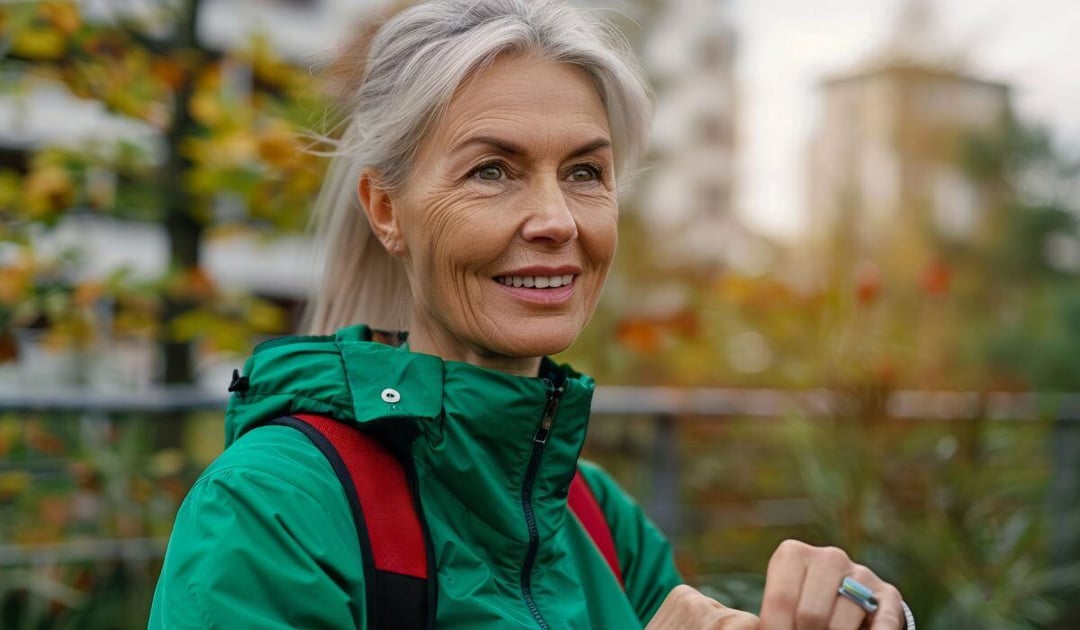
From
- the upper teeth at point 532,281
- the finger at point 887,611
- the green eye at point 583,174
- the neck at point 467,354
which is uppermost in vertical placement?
the green eye at point 583,174

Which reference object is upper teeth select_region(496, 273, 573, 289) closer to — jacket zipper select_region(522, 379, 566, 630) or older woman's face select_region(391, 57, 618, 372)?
older woman's face select_region(391, 57, 618, 372)

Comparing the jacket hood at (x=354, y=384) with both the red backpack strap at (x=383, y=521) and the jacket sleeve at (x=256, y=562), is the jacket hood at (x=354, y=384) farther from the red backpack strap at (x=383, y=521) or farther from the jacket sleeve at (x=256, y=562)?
the jacket sleeve at (x=256, y=562)

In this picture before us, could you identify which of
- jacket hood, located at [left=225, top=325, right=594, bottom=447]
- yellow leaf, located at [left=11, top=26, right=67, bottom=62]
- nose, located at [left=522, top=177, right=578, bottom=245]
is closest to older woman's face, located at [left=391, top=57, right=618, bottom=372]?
nose, located at [left=522, top=177, right=578, bottom=245]

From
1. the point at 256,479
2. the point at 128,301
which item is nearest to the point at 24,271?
the point at 128,301

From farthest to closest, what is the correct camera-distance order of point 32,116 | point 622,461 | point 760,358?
point 760,358, point 622,461, point 32,116

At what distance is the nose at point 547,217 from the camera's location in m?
1.62

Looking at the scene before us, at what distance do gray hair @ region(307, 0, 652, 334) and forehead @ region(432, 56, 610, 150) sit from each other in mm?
16

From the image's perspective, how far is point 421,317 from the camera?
180 centimetres

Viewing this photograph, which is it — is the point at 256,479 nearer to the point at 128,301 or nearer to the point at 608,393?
the point at 128,301

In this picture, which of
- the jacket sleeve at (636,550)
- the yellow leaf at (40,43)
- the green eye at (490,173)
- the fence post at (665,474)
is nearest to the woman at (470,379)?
the green eye at (490,173)

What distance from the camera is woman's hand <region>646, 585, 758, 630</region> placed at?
1.39 meters

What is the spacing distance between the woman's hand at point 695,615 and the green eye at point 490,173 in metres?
0.61

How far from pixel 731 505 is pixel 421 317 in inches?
146

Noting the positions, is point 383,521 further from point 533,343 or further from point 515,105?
point 515,105
